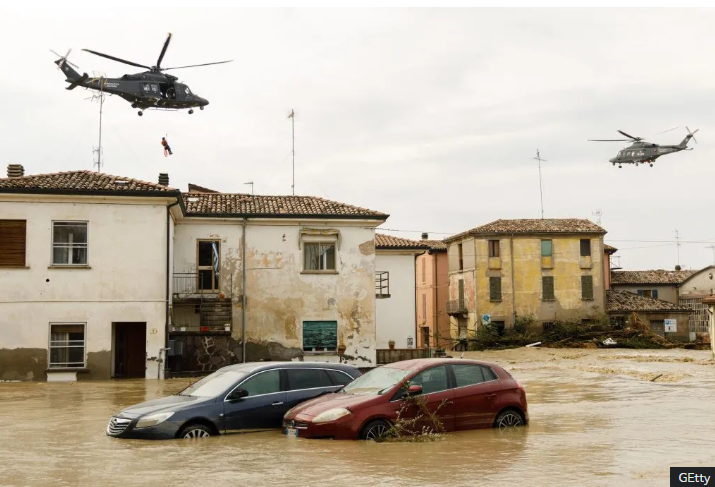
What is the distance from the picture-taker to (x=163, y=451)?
1223cm

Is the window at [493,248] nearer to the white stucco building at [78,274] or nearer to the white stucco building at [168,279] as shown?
the white stucco building at [168,279]

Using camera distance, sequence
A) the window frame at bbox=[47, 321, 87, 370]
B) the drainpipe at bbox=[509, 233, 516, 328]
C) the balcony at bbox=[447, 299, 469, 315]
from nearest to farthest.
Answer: the window frame at bbox=[47, 321, 87, 370] → the drainpipe at bbox=[509, 233, 516, 328] → the balcony at bbox=[447, 299, 469, 315]

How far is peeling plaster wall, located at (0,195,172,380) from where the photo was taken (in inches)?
1141

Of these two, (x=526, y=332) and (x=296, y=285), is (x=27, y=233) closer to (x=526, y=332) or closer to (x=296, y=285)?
(x=296, y=285)

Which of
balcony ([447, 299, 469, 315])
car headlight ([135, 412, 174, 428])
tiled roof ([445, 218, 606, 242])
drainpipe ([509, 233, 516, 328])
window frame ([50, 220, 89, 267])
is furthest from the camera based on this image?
balcony ([447, 299, 469, 315])

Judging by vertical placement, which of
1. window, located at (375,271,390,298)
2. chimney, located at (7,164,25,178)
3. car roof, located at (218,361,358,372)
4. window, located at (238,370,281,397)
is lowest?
window, located at (238,370,281,397)

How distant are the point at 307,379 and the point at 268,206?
2157 cm

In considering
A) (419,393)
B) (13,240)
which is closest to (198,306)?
(13,240)

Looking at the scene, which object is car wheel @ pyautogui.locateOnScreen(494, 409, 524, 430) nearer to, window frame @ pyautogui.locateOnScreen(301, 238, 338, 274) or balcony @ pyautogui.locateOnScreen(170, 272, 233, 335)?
window frame @ pyautogui.locateOnScreen(301, 238, 338, 274)

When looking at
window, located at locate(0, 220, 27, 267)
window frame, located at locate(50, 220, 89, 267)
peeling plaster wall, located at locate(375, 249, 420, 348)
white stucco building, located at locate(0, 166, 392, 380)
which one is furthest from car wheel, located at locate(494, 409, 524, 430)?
peeling plaster wall, located at locate(375, 249, 420, 348)

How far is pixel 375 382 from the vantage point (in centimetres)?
1383

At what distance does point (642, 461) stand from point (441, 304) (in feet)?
183

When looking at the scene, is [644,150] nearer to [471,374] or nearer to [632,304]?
[632,304]

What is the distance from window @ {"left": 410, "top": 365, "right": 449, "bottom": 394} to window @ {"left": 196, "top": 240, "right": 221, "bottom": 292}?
71.0 feet
